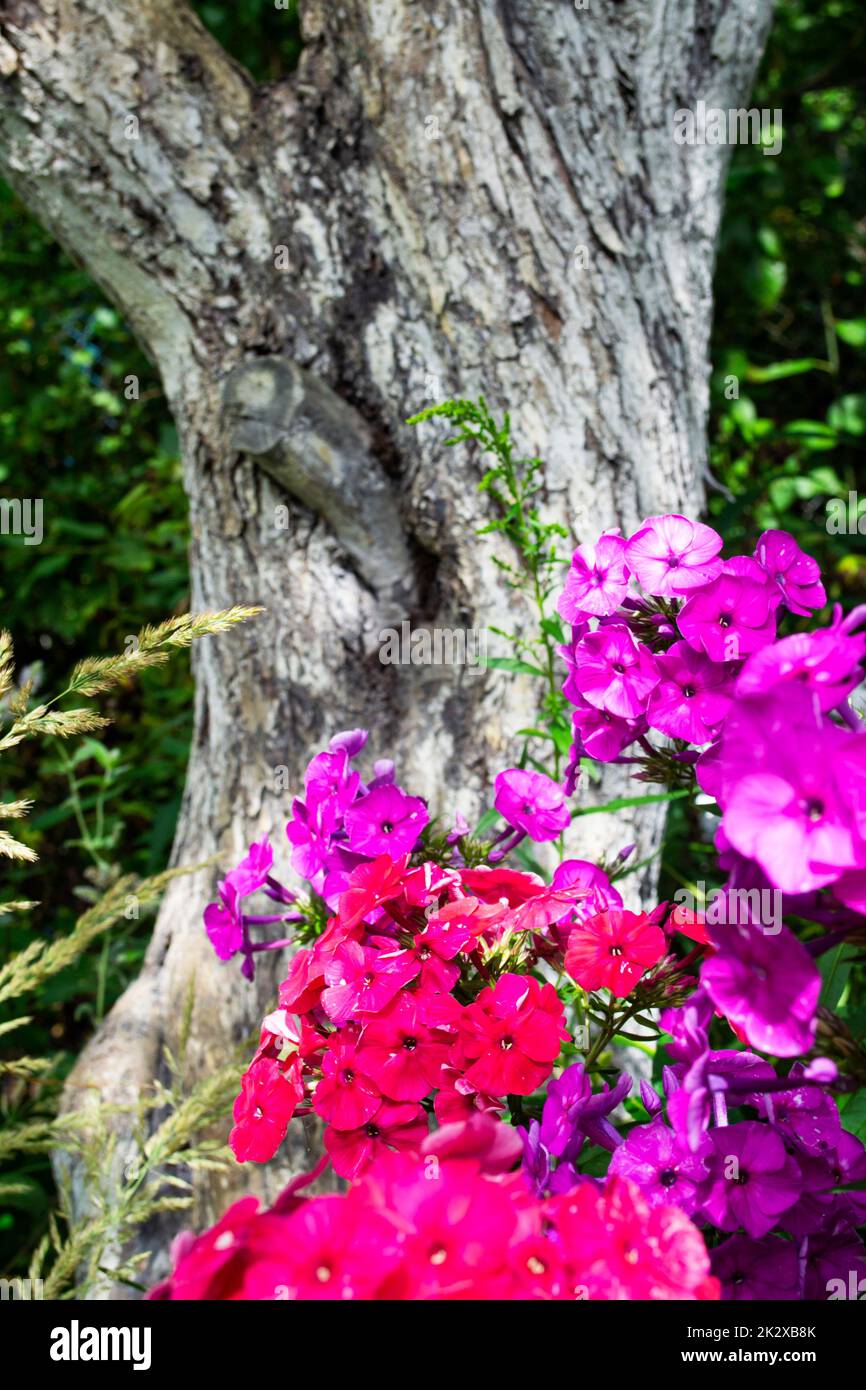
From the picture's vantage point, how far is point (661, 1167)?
825 millimetres

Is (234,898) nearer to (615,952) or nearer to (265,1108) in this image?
(265,1108)

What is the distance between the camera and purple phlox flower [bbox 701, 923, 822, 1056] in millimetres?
655

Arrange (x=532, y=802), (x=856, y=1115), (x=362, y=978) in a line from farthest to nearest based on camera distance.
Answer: (x=532, y=802)
(x=856, y=1115)
(x=362, y=978)

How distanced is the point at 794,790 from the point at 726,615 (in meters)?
0.26

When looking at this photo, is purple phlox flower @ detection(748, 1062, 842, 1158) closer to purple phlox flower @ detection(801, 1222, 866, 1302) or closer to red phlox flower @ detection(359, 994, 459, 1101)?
purple phlox flower @ detection(801, 1222, 866, 1302)

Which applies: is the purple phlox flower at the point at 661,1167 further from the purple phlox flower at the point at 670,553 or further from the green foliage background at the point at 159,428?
the green foliage background at the point at 159,428

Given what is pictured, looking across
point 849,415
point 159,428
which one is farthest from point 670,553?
point 159,428

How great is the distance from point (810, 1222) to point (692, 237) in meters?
1.82

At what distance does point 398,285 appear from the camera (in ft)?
6.46

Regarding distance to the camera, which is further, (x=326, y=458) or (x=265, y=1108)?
(x=326, y=458)

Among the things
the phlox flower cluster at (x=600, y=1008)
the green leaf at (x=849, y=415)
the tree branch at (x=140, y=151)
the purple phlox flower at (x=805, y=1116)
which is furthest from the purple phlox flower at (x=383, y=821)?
the green leaf at (x=849, y=415)

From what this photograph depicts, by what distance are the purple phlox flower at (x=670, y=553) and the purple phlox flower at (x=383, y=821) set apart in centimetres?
29
